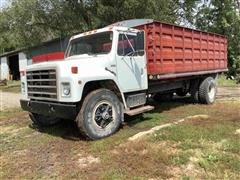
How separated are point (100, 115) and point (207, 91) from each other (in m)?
5.51

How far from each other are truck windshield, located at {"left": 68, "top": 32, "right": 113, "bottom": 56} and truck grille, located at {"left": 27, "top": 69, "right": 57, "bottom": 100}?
1.37 metres

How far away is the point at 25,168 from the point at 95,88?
2.36 m

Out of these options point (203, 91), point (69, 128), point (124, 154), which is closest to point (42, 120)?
point (69, 128)

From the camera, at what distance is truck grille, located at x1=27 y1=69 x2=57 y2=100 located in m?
6.58

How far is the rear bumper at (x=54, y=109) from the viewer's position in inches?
249

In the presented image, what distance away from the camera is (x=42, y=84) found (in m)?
6.92

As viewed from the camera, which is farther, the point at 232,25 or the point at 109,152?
the point at 232,25

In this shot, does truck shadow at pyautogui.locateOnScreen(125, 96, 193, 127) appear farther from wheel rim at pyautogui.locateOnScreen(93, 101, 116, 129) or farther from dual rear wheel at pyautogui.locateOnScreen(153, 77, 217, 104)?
wheel rim at pyautogui.locateOnScreen(93, 101, 116, 129)

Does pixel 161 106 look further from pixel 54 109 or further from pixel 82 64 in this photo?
pixel 54 109

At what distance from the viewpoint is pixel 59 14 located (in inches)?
762

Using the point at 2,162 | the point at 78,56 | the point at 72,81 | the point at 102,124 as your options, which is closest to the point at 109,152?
the point at 102,124

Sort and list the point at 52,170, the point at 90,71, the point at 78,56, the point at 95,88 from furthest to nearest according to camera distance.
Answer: the point at 78,56, the point at 95,88, the point at 90,71, the point at 52,170

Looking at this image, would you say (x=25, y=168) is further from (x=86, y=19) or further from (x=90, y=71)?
(x=86, y=19)

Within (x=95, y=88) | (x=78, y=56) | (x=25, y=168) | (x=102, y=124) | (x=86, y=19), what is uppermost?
(x=86, y=19)
